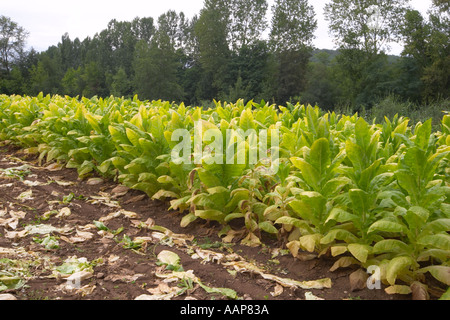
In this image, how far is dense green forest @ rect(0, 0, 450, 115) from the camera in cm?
3722

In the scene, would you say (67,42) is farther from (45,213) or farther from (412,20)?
(45,213)

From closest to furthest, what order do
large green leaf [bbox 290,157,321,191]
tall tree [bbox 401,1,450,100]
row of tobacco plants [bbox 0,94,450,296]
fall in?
row of tobacco plants [bbox 0,94,450,296] < large green leaf [bbox 290,157,321,191] < tall tree [bbox 401,1,450,100]

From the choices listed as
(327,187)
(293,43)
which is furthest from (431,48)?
(327,187)

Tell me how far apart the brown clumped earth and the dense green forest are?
509 inches

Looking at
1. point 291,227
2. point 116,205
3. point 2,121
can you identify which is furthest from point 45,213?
point 2,121

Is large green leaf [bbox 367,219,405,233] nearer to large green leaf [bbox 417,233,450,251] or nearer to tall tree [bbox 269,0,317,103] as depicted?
large green leaf [bbox 417,233,450,251]

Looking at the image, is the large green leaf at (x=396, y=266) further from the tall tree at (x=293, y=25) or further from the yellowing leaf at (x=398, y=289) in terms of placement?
the tall tree at (x=293, y=25)

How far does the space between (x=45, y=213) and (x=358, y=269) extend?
2738 millimetres

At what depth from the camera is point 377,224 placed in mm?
2215

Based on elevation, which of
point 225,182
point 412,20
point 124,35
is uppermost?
point 124,35

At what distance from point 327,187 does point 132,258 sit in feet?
4.69

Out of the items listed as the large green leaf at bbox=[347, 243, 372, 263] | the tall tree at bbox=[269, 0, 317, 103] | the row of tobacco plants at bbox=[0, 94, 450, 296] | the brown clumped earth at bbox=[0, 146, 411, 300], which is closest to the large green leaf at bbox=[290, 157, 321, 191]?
the row of tobacco plants at bbox=[0, 94, 450, 296]

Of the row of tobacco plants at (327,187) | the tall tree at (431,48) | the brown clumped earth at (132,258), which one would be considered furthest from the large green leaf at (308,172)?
the tall tree at (431,48)

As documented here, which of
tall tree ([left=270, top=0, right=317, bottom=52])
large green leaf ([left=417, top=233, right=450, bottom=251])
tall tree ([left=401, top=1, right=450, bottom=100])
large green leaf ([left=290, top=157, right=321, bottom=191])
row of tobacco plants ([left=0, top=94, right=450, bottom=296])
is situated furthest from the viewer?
tall tree ([left=270, top=0, right=317, bottom=52])
